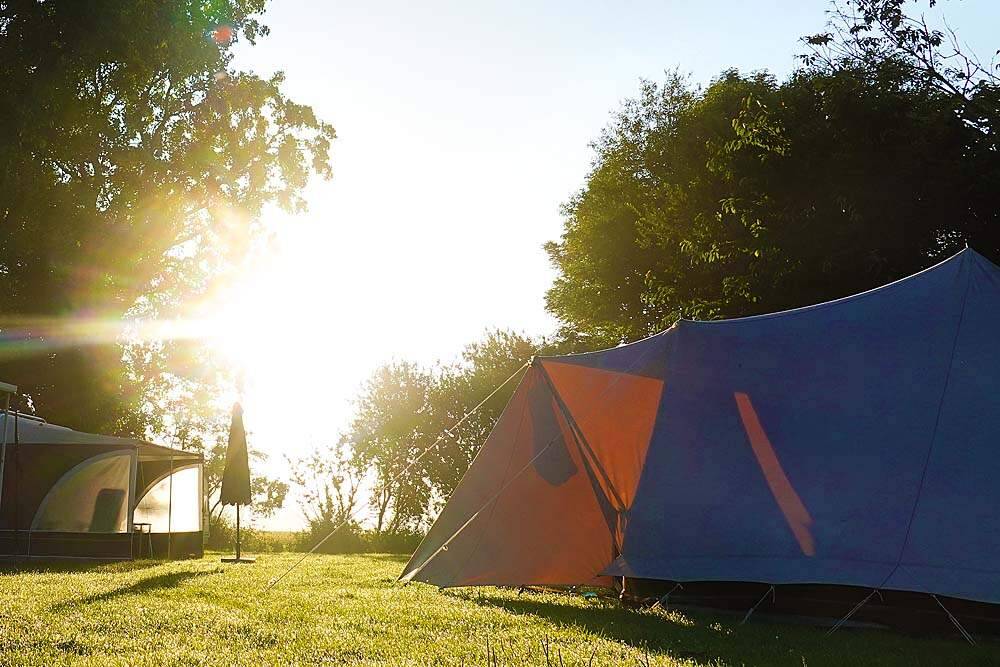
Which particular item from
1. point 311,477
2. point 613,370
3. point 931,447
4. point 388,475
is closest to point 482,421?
point 388,475

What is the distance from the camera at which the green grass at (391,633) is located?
4.56m

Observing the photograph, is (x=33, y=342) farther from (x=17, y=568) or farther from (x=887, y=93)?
(x=887, y=93)

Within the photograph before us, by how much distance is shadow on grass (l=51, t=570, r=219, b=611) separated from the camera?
7.00 metres

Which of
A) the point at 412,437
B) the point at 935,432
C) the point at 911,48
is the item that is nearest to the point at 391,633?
the point at 935,432

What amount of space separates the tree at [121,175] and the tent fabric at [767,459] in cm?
1068

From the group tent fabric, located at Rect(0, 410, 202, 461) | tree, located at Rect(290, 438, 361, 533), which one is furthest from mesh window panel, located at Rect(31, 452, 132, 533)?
tree, located at Rect(290, 438, 361, 533)

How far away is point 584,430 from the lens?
8.06 m

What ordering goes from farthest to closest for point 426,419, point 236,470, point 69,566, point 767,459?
point 426,419, point 236,470, point 69,566, point 767,459

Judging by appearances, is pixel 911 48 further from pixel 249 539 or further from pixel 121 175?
pixel 249 539

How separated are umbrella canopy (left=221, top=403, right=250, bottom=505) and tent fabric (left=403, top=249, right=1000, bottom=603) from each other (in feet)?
23.5

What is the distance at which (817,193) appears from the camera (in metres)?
16.1

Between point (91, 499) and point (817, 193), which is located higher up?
point (817, 193)

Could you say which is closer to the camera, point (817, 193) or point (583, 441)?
point (583, 441)

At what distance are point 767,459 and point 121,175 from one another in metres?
14.9
